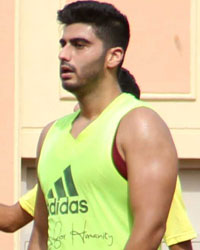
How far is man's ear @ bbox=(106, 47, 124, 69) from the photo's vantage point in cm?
492

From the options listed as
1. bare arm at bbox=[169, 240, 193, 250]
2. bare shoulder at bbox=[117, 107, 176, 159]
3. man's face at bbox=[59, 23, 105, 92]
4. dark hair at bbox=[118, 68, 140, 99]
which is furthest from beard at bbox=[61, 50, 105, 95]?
dark hair at bbox=[118, 68, 140, 99]

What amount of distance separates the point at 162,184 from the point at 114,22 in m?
0.65

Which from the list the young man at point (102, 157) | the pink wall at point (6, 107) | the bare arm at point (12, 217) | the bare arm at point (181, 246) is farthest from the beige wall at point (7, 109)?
the young man at point (102, 157)

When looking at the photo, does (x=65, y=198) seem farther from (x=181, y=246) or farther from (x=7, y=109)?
(x=7, y=109)

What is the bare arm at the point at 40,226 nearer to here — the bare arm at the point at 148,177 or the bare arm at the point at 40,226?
the bare arm at the point at 40,226

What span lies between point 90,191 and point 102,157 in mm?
131

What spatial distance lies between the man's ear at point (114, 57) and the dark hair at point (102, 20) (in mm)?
18

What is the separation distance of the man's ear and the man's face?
0.03 m

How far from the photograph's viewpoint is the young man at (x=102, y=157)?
4.70 meters

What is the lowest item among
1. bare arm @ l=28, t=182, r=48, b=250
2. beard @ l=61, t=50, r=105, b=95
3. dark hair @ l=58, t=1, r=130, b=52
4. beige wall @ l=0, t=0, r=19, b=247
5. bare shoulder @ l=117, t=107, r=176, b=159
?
beige wall @ l=0, t=0, r=19, b=247

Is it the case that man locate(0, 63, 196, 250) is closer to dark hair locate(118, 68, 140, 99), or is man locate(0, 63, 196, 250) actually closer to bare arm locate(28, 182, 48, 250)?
dark hair locate(118, 68, 140, 99)

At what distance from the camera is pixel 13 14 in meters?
9.84

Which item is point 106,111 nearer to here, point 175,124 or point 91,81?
point 91,81

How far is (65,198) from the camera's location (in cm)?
488
